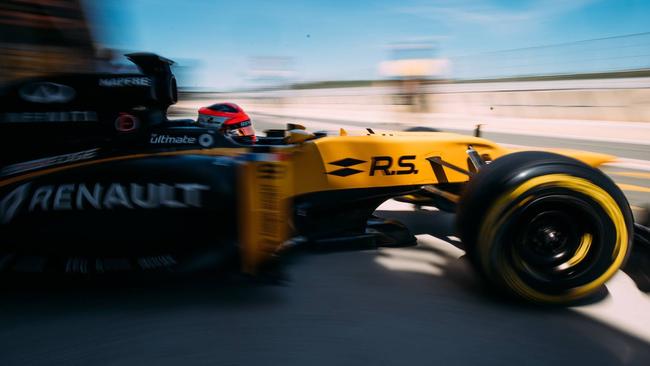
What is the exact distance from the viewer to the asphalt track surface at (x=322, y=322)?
1940 millimetres

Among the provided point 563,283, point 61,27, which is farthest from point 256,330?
point 61,27

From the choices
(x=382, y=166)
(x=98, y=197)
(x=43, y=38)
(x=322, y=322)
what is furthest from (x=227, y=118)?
(x=43, y=38)

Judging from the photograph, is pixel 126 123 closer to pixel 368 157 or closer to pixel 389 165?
pixel 368 157

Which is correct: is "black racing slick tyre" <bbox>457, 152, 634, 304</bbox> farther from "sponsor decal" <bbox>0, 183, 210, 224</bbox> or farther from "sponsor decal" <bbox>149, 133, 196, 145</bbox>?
"sponsor decal" <bbox>149, 133, 196, 145</bbox>

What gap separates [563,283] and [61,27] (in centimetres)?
822

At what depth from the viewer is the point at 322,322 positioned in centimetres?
223

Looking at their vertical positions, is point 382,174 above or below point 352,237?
above

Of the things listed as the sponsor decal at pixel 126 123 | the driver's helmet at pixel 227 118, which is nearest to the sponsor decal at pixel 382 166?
the sponsor decal at pixel 126 123

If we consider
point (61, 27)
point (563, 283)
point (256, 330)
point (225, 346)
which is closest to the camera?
point (225, 346)

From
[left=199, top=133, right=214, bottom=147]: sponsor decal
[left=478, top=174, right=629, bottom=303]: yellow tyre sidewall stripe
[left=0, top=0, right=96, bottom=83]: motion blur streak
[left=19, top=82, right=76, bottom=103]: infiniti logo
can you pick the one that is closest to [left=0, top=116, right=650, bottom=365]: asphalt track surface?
[left=478, top=174, right=629, bottom=303]: yellow tyre sidewall stripe

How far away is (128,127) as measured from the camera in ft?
8.79

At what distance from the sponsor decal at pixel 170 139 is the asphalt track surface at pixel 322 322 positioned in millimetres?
843

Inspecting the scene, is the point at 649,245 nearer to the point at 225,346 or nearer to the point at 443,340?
the point at 443,340

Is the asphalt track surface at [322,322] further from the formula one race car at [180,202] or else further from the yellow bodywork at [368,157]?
the yellow bodywork at [368,157]
